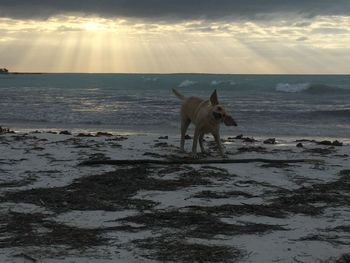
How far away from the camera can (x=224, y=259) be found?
3613mm

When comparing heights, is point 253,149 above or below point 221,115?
below

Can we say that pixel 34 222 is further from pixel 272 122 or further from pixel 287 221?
pixel 272 122

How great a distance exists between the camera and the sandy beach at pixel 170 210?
3.77 m

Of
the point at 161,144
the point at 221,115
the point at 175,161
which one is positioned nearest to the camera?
the point at 175,161

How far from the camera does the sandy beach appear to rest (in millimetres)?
3773

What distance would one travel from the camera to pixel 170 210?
493 centimetres

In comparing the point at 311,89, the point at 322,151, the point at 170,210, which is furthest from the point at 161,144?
the point at 311,89

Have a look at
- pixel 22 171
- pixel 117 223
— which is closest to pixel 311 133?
pixel 22 171

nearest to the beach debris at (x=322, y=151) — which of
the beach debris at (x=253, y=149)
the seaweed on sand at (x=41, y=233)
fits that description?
the beach debris at (x=253, y=149)

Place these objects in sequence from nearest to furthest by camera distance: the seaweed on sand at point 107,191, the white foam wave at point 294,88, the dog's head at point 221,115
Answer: the seaweed on sand at point 107,191, the dog's head at point 221,115, the white foam wave at point 294,88

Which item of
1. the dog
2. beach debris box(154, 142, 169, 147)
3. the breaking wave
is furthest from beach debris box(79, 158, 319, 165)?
the breaking wave

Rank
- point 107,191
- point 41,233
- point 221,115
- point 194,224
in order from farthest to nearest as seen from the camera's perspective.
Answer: point 221,115 < point 107,191 < point 194,224 < point 41,233

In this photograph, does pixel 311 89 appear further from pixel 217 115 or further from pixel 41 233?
pixel 41 233

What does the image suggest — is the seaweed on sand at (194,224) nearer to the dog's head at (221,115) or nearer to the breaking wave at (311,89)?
the dog's head at (221,115)
